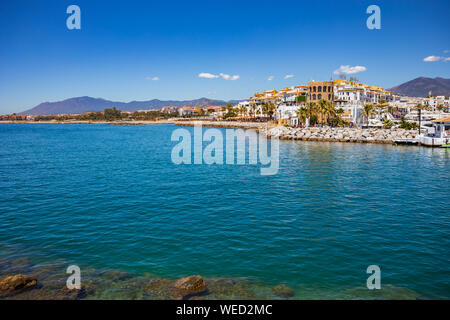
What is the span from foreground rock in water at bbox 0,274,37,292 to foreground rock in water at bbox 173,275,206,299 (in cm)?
574

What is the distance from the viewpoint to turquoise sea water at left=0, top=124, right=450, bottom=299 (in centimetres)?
1287

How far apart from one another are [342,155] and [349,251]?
34729 mm

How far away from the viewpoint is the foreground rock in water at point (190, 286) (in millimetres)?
10922

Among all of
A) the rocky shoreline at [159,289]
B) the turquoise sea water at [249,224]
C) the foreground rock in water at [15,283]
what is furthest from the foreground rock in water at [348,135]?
the foreground rock in water at [15,283]

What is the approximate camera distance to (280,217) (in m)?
19.0

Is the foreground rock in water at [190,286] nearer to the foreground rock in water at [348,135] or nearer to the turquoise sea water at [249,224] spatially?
the turquoise sea water at [249,224]

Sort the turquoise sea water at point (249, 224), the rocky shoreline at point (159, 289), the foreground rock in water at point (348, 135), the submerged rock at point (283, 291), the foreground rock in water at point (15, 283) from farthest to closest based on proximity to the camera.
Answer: the foreground rock in water at point (348, 135) → the turquoise sea water at point (249, 224) → the foreground rock in water at point (15, 283) → the submerged rock at point (283, 291) → the rocky shoreline at point (159, 289)

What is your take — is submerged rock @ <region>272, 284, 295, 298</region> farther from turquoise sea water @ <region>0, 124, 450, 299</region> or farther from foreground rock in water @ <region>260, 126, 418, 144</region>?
foreground rock in water @ <region>260, 126, 418, 144</region>

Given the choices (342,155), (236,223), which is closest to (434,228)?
(236,223)

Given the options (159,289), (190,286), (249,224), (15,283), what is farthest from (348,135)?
(15,283)

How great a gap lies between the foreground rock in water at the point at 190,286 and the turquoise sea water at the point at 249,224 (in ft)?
4.12

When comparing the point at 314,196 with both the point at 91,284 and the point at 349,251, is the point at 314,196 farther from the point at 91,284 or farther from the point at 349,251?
the point at 91,284

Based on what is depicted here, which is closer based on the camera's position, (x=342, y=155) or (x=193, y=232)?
(x=193, y=232)

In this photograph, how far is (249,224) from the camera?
58.9 feet
